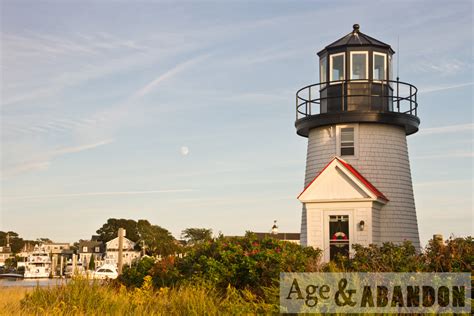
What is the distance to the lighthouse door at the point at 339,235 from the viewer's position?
2380 cm

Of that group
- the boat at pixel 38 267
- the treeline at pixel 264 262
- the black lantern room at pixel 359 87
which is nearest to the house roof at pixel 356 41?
the black lantern room at pixel 359 87

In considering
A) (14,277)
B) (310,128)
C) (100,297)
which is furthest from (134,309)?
(14,277)

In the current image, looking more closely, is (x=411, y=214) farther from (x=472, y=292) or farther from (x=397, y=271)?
(x=472, y=292)

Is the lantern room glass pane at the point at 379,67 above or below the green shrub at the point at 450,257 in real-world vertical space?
above

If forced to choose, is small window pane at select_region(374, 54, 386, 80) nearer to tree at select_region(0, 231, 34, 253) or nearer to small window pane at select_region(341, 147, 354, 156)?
small window pane at select_region(341, 147, 354, 156)

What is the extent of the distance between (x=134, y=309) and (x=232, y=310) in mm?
2559

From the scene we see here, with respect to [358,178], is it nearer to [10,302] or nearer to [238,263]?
[238,263]

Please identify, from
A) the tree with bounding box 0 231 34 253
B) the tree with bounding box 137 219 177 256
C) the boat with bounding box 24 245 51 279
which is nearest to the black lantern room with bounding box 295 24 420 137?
the tree with bounding box 137 219 177 256

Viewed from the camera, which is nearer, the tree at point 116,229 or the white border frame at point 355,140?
the white border frame at point 355,140

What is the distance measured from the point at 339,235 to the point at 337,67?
6.39 meters

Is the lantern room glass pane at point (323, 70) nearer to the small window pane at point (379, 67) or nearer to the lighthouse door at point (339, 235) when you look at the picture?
the small window pane at point (379, 67)

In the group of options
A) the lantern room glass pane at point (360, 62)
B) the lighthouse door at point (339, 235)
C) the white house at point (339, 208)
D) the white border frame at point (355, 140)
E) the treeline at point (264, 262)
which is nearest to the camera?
the treeline at point (264, 262)

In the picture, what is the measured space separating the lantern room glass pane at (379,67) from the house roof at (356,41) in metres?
0.41

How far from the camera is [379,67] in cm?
2591
